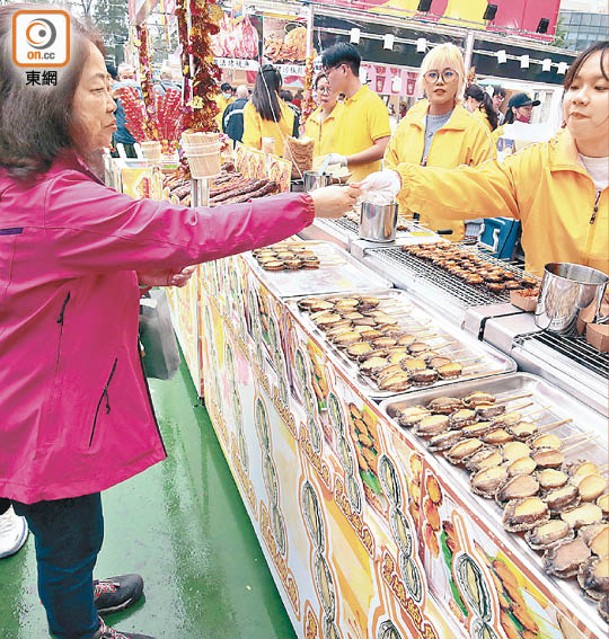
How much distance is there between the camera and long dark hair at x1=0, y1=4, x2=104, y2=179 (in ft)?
4.50

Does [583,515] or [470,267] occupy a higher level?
[470,267]

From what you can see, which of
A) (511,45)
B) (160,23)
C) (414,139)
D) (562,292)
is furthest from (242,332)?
(511,45)

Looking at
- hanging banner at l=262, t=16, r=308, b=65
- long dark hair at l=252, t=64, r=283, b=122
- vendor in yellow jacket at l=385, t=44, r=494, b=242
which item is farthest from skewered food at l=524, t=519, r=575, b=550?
hanging banner at l=262, t=16, r=308, b=65

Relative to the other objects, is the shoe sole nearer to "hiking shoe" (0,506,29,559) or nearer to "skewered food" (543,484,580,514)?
"hiking shoe" (0,506,29,559)

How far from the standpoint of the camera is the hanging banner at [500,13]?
8.97 m

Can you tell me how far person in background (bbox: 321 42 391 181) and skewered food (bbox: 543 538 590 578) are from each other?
3880 mm

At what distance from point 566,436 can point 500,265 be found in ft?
3.63

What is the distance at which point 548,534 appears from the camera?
975mm

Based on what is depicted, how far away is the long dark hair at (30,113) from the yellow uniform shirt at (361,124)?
3.40 m

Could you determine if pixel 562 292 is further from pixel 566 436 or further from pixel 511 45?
pixel 511 45

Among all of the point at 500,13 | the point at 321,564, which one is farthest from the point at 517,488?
the point at 500,13

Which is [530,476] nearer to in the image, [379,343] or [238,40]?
[379,343]

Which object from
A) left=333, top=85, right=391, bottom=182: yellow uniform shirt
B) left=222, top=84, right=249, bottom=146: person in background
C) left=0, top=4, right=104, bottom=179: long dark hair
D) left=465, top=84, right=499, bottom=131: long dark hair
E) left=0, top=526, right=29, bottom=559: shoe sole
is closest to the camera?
left=0, top=4, right=104, bottom=179: long dark hair

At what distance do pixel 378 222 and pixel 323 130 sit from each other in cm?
288
